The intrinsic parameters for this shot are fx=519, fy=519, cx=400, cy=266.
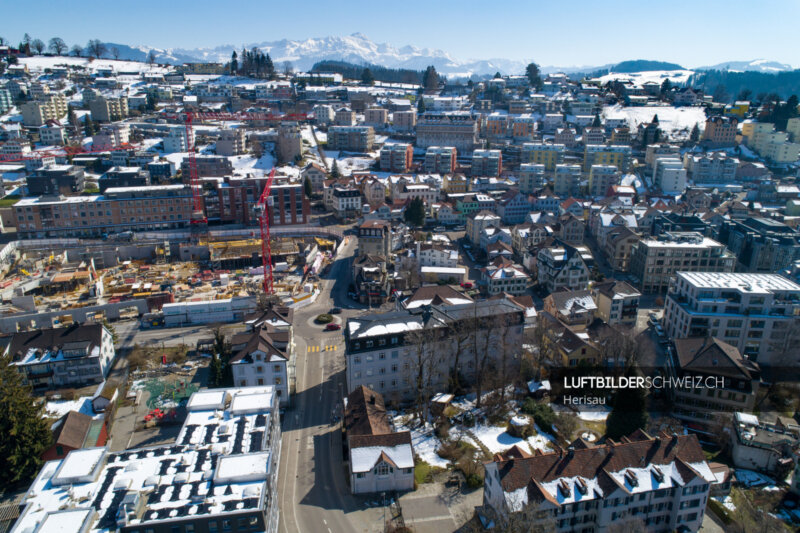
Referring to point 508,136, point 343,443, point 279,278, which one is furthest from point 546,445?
point 508,136

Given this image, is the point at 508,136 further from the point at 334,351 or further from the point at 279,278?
the point at 334,351

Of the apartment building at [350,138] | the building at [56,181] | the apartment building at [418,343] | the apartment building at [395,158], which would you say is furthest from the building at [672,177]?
the building at [56,181]

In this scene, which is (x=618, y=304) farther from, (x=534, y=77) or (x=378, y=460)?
(x=534, y=77)

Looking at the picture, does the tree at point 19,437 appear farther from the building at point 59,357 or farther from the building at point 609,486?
the building at point 609,486

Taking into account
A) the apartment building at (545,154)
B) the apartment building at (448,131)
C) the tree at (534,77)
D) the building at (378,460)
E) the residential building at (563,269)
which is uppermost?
the tree at (534,77)

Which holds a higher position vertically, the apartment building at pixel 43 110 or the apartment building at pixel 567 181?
the apartment building at pixel 43 110

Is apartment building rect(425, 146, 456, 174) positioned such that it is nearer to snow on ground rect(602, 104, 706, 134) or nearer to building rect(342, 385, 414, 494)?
snow on ground rect(602, 104, 706, 134)

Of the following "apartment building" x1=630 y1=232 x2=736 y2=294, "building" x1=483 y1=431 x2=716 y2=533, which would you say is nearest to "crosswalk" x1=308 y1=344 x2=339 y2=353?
"building" x1=483 y1=431 x2=716 y2=533
